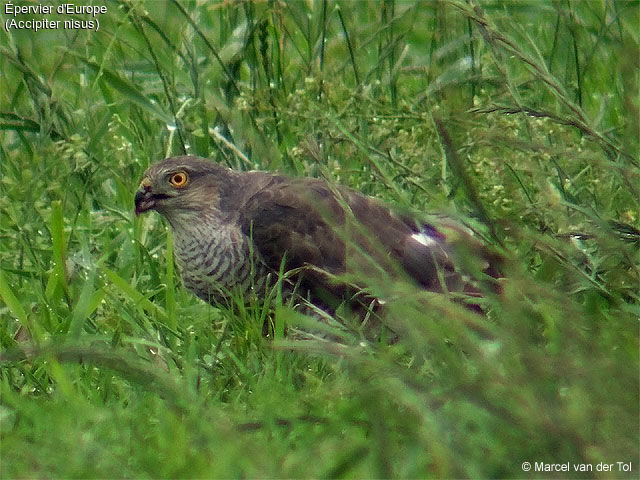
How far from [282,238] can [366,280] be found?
5.90 feet

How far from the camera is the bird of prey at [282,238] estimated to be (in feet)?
16.0

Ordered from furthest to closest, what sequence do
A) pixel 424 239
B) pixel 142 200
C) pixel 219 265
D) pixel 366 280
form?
pixel 142 200
pixel 424 239
pixel 219 265
pixel 366 280

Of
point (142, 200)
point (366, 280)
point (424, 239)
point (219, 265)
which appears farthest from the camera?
point (142, 200)

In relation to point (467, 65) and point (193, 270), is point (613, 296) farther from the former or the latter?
point (467, 65)

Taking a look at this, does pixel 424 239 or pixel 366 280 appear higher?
pixel 366 280

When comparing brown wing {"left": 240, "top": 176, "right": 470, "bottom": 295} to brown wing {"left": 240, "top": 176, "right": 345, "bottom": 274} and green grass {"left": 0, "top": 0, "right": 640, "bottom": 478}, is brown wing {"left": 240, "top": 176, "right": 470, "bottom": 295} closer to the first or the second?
brown wing {"left": 240, "top": 176, "right": 345, "bottom": 274}

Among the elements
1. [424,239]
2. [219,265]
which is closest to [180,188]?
[219,265]

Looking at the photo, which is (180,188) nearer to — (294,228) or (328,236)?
(294,228)

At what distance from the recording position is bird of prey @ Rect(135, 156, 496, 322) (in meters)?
4.86

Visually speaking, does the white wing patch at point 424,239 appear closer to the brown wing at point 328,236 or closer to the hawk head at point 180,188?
the brown wing at point 328,236

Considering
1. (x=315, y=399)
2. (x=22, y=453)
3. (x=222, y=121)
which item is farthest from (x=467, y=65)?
(x=22, y=453)

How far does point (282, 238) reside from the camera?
4.90 meters

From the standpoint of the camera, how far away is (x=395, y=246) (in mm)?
4969

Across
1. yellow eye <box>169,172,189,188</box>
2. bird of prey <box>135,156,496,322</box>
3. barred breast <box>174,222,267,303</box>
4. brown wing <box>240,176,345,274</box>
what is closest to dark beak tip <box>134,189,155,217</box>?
bird of prey <box>135,156,496,322</box>
